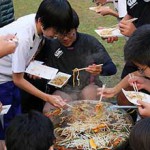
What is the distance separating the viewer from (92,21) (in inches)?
298

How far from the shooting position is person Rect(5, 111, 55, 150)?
2.14m

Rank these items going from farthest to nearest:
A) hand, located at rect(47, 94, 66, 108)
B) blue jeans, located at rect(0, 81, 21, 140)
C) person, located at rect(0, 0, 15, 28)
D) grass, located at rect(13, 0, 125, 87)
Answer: grass, located at rect(13, 0, 125, 87), person, located at rect(0, 0, 15, 28), blue jeans, located at rect(0, 81, 21, 140), hand, located at rect(47, 94, 66, 108)

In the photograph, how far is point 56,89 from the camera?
4016 millimetres

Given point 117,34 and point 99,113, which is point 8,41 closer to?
point 99,113

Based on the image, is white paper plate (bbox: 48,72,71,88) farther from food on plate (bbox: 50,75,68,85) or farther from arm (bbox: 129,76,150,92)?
arm (bbox: 129,76,150,92)

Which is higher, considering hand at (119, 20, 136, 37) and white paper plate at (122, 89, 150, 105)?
hand at (119, 20, 136, 37)

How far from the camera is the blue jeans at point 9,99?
137 inches

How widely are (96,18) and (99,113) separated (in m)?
4.86

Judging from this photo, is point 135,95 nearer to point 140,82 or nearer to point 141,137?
point 140,82

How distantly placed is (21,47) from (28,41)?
0.09 metres

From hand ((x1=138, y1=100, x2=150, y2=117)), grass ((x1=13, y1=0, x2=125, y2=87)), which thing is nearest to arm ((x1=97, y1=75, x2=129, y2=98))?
hand ((x1=138, y1=100, x2=150, y2=117))

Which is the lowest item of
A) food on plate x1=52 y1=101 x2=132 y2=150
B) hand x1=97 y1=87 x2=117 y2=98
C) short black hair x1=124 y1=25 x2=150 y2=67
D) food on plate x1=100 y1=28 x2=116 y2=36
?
food on plate x1=52 y1=101 x2=132 y2=150

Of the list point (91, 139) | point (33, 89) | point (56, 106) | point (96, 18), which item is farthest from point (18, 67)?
point (96, 18)

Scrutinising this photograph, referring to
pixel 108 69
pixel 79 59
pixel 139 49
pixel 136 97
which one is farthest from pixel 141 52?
pixel 79 59
